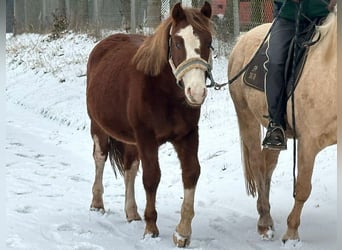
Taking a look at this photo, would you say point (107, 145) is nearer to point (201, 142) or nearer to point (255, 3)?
point (201, 142)

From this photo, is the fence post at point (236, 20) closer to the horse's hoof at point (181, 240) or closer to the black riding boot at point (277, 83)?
the black riding boot at point (277, 83)

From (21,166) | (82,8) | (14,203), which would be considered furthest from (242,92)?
(82,8)

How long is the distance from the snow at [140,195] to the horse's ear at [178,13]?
5.78 feet

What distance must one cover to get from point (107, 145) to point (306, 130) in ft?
7.56

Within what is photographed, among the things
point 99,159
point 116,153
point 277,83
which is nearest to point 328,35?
point 277,83

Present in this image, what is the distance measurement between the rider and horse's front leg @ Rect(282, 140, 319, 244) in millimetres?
245

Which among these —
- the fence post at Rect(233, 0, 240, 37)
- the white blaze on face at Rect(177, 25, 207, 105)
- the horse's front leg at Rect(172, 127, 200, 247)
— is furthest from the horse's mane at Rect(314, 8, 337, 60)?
the fence post at Rect(233, 0, 240, 37)

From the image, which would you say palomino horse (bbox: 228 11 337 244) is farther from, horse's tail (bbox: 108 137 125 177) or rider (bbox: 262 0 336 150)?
horse's tail (bbox: 108 137 125 177)

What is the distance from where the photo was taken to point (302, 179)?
4195mm

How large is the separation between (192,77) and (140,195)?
284 centimetres

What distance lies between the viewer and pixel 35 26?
21.5 meters

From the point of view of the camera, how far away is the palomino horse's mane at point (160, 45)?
4.05 metres

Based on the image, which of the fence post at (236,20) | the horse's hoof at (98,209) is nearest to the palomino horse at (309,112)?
the horse's hoof at (98,209)

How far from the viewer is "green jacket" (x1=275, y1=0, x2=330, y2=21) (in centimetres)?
430
